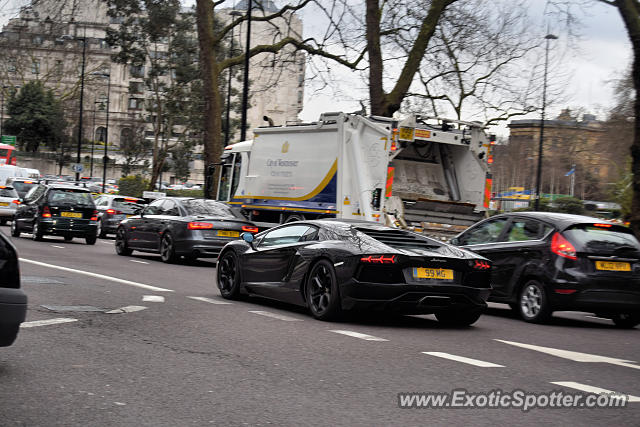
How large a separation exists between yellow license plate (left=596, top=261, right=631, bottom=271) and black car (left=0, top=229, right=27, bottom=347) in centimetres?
753

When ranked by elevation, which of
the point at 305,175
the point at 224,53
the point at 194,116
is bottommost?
the point at 305,175

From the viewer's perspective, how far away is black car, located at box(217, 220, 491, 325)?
9453 millimetres

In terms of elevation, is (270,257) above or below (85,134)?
below

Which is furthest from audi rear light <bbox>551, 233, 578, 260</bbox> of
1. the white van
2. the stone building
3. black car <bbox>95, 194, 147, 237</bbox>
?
the white van

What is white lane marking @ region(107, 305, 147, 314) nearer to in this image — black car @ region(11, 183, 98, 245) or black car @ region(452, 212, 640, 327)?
black car @ region(452, 212, 640, 327)

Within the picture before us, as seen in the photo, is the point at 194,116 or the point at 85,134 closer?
the point at 194,116

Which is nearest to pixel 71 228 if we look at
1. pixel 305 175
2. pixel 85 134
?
pixel 305 175

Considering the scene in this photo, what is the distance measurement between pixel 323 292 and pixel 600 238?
371cm

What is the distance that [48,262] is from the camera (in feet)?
55.4

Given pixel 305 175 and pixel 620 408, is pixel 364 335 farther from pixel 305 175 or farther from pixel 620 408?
pixel 305 175

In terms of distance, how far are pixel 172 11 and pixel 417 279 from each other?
155 feet

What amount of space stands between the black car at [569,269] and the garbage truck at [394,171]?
24.3ft

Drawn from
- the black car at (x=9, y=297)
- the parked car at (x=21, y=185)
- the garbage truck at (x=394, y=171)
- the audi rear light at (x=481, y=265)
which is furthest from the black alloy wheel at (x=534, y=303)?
the parked car at (x=21, y=185)

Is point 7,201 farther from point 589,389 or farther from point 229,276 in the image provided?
point 589,389
